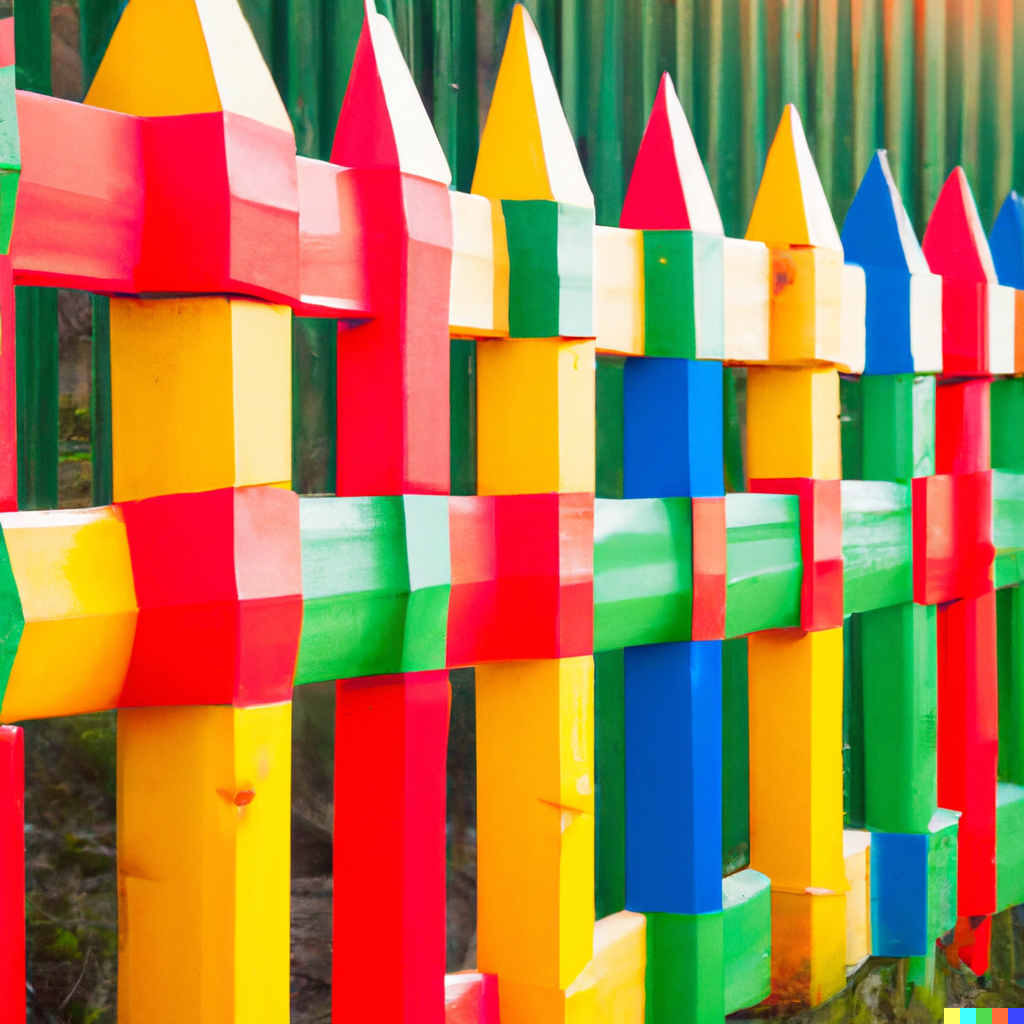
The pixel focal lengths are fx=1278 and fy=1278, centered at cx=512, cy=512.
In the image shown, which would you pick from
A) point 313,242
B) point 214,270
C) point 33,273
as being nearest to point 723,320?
point 313,242

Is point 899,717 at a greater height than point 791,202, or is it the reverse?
point 791,202

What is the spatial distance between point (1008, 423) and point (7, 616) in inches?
69.7

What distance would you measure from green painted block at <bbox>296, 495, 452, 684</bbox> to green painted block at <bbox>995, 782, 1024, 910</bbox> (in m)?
1.31

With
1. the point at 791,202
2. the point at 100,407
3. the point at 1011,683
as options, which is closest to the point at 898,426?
the point at 791,202

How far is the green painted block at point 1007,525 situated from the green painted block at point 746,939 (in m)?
0.74

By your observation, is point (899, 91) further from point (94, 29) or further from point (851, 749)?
point (94, 29)

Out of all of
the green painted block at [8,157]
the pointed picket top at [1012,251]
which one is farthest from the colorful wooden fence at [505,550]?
the pointed picket top at [1012,251]

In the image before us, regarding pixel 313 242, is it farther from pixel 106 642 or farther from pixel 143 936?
pixel 143 936

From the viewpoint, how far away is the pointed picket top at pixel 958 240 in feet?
6.46

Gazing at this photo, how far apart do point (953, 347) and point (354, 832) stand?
4.02ft

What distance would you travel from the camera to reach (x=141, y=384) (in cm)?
99

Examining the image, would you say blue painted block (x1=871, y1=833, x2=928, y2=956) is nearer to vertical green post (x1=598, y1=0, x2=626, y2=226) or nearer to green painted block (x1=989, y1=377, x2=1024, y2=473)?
green painted block (x1=989, y1=377, x2=1024, y2=473)

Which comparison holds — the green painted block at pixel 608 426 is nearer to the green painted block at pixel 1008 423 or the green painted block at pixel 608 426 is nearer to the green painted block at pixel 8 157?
the green painted block at pixel 1008 423

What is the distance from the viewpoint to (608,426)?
5.99 ft
